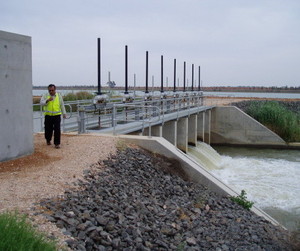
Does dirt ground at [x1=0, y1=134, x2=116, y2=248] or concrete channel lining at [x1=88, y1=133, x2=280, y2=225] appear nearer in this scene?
dirt ground at [x1=0, y1=134, x2=116, y2=248]

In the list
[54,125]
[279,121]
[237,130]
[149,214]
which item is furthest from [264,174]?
[149,214]

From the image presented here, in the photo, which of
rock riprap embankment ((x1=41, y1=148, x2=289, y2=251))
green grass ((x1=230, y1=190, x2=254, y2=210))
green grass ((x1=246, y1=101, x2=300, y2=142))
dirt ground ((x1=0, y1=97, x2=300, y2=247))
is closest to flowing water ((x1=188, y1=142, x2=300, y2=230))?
green grass ((x1=230, y1=190, x2=254, y2=210))

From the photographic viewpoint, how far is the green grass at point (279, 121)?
1017 inches

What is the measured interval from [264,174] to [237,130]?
961 centimetres

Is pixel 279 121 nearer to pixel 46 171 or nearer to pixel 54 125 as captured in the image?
pixel 54 125

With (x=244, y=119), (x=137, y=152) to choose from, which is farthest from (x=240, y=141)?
(x=137, y=152)

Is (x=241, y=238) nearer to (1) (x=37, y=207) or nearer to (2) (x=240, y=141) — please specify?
(1) (x=37, y=207)

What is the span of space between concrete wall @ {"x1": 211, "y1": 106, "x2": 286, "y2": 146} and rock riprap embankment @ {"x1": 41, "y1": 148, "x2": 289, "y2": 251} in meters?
17.6

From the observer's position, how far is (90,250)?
15.8 feet

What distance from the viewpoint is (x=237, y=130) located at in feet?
88.5

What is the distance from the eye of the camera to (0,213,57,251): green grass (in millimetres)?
3777

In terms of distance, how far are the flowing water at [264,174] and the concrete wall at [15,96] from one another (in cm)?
595

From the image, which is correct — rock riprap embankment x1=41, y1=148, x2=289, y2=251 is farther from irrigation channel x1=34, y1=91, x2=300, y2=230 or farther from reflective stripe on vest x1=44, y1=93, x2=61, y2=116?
irrigation channel x1=34, y1=91, x2=300, y2=230

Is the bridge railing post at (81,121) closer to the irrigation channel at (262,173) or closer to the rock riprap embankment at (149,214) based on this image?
the irrigation channel at (262,173)
